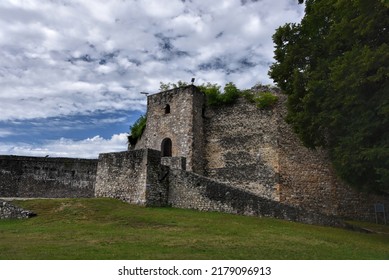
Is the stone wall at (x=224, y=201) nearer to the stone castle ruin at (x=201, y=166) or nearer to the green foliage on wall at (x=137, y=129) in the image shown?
the stone castle ruin at (x=201, y=166)

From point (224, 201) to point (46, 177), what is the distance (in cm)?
1279

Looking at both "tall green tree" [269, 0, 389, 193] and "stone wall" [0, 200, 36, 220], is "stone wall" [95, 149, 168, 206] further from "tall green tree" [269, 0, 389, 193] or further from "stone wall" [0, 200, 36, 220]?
"tall green tree" [269, 0, 389, 193]

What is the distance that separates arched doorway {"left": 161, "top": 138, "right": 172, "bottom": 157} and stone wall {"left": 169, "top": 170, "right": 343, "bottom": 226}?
583cm

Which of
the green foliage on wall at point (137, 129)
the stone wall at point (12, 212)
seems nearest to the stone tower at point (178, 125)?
the green foliage on wall at point (137, 129)

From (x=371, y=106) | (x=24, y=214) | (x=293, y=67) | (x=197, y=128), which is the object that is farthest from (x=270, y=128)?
(x=24, y=214)

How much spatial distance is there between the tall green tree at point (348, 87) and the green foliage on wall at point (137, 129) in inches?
595

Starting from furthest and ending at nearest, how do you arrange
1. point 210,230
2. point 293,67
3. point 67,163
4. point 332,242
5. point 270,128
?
point 67,163 < point 270,128 < point 293,67 < point 210,230 < point 332,242

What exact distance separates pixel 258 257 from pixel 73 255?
13.4ft

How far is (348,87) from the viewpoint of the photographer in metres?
12.7

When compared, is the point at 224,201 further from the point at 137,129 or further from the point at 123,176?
the point at 137,129

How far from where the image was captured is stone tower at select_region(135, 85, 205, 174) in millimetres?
23438

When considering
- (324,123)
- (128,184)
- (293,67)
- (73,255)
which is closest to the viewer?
(73,255)

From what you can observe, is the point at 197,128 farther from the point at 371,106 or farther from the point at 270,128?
the point at 371,106

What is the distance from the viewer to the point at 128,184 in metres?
18.4
